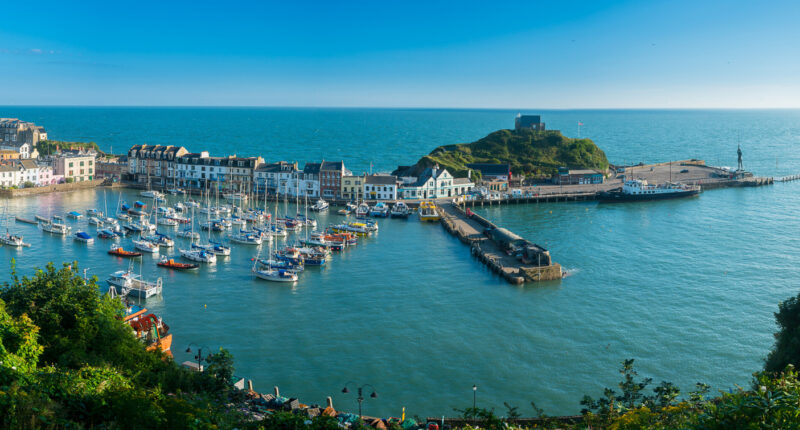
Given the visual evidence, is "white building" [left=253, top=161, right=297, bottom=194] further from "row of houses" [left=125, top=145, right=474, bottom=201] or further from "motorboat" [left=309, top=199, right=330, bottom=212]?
"motorboat" [left=309, top=199, right=330, bottom=212]

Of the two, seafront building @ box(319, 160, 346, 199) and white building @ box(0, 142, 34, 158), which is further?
white building @ box(0, 142, 34, 158)

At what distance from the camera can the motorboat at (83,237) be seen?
147ft

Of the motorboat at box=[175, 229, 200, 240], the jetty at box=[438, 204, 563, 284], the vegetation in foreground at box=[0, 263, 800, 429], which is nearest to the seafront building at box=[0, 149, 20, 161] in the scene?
the motorboat at box=[175, 229, 200, 240]

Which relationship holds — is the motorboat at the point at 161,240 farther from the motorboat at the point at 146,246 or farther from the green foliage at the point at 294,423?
the green foliage at the point at 294,423

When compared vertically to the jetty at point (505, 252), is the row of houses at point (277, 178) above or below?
above

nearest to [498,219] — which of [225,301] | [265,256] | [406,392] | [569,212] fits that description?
[569,212]

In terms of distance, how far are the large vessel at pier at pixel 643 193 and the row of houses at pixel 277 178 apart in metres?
16.6

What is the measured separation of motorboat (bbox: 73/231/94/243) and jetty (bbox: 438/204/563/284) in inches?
1109

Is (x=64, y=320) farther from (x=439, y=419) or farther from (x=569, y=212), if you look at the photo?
(x=569, y=212)

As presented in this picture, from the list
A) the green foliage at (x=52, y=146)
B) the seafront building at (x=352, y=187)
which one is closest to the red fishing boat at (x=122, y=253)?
the seafront building at (x=352, y=187)

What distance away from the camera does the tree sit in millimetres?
20750

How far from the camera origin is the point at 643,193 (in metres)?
70.2

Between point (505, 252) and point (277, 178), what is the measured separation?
3281 centimetres

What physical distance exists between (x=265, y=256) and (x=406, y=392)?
22.0 m
